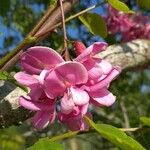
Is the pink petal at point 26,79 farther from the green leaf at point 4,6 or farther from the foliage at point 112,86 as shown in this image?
the green leaf at point 4,6

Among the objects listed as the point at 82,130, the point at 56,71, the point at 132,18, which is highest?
the point at 56,71

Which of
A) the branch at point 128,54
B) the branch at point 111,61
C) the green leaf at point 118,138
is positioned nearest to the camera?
the green leaf at point 118,138

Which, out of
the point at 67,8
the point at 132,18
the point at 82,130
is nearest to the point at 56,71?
the point at 82,130

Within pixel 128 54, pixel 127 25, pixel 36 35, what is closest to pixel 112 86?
pixel 128 54

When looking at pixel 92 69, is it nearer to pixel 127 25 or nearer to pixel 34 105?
pixel 34 105

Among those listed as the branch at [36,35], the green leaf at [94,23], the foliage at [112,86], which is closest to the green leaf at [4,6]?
the foliage at [112,86]

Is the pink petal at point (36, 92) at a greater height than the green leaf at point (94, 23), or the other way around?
the pink petal at point (36, 92)

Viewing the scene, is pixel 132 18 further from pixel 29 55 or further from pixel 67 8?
pixel 29 55
